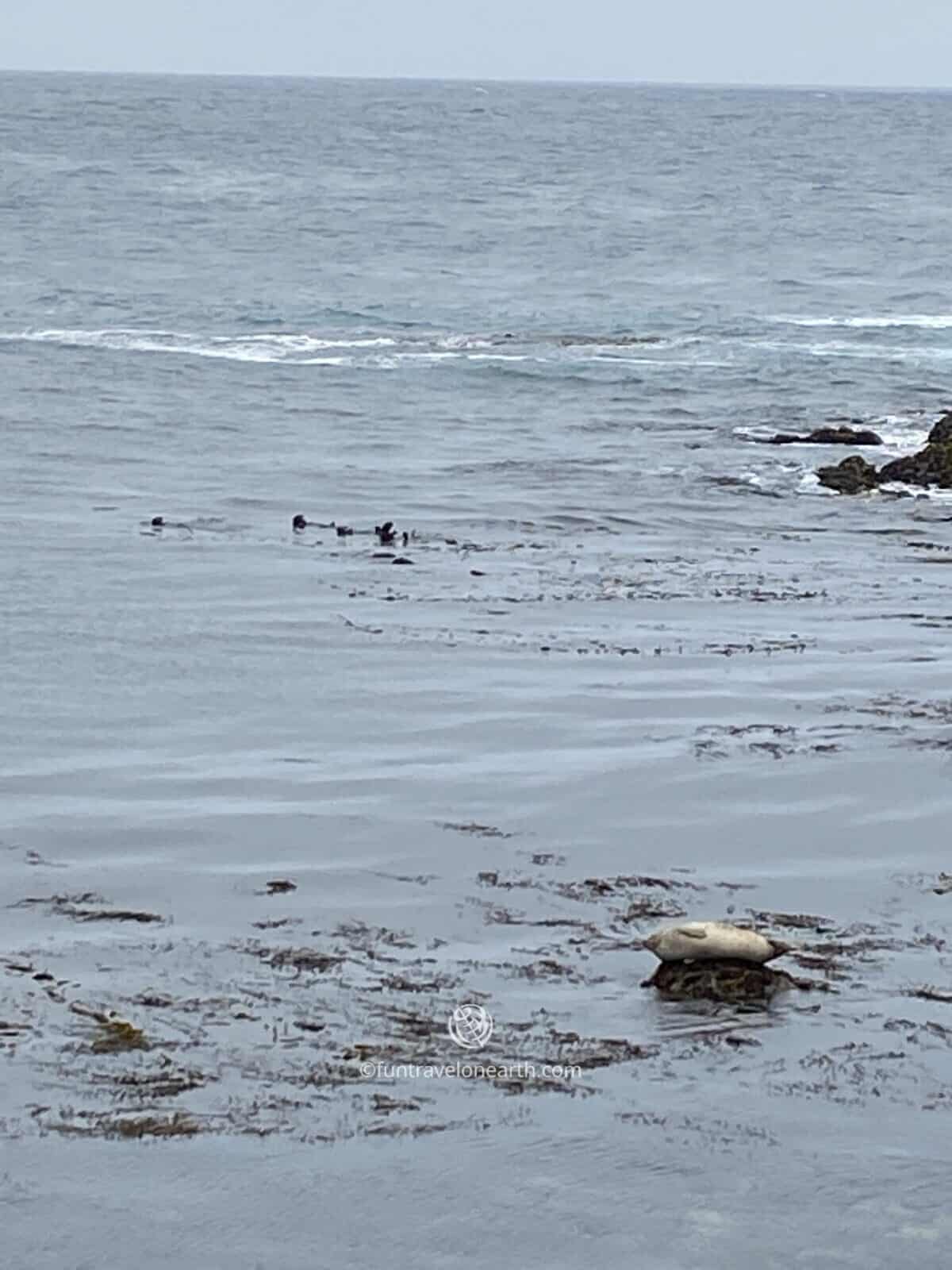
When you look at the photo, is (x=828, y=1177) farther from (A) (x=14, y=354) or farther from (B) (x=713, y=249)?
(B) (x=713, y=249)

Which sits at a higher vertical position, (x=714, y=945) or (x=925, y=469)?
(x=925, y=469)

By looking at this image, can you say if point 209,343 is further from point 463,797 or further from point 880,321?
point 463,797

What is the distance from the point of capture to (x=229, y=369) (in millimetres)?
37438

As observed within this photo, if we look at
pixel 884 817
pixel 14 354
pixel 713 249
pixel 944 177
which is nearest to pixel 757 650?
pixel 884 817

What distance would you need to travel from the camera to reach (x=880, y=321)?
46.9 m

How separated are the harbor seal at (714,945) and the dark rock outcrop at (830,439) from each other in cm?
1997

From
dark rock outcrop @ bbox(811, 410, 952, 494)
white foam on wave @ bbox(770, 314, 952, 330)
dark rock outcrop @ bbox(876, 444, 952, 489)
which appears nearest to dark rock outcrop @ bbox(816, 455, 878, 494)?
dark rock outcrop @ bbox(811, 410, 952, 494)

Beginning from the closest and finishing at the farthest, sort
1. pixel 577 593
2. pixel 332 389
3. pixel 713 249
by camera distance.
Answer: pixel 577 593
pixel 332 389
pixel 713 249

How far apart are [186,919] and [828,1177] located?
424 centimetres

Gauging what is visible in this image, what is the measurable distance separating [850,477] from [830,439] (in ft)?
12.4

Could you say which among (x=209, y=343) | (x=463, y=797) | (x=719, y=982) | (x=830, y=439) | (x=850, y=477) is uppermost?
(x=209, y=343)

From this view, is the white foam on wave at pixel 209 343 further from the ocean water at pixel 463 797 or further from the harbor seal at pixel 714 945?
the harbor seal at pixel 714 945

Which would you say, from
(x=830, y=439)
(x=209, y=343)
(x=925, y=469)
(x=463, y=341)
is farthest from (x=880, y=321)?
(x=925, y=469)

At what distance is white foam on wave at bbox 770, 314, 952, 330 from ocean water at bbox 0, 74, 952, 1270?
16.2 feet
